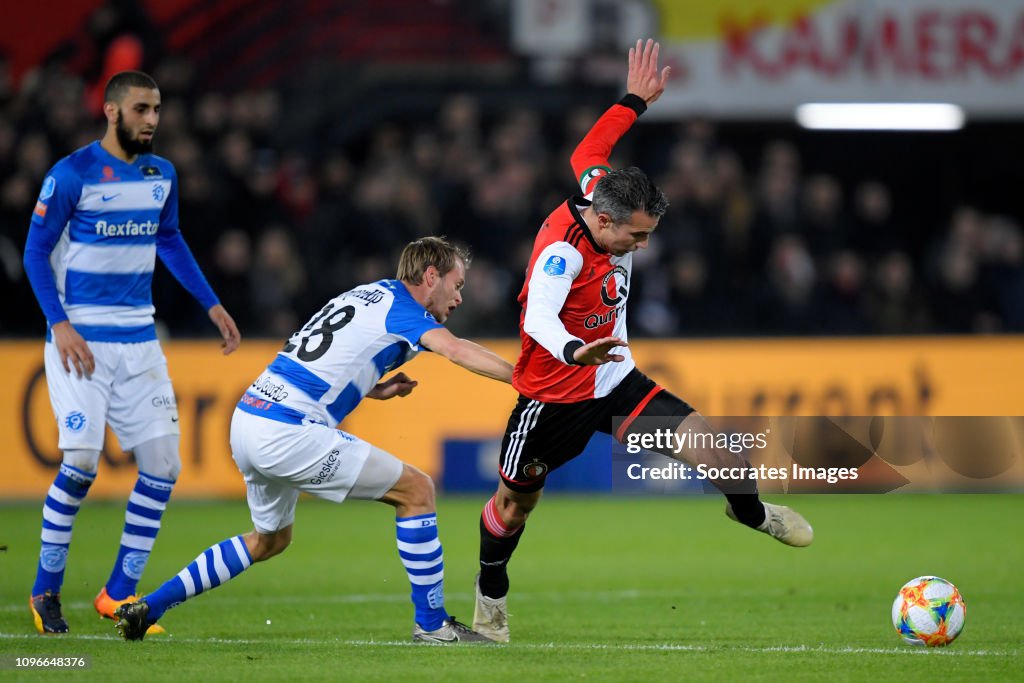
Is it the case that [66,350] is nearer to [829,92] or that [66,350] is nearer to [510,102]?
[510,102]

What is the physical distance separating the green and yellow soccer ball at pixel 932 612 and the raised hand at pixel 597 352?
1.82 m

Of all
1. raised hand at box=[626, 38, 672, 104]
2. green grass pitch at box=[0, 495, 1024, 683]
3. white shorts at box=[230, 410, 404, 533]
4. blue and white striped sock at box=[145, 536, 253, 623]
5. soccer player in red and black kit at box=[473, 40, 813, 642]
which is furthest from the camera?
raised hand at box=[626, 38, 672, 104]

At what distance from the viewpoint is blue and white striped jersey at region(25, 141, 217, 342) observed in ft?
24.8

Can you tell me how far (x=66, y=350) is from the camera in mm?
7480

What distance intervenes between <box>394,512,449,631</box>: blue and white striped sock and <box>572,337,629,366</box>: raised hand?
1.13 m

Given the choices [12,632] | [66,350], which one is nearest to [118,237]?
[66,350]

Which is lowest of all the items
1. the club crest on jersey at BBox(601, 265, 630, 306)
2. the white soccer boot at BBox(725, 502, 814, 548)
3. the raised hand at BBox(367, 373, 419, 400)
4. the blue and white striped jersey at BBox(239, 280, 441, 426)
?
the white soccer boot at BBox(725, 502, 814, 548)

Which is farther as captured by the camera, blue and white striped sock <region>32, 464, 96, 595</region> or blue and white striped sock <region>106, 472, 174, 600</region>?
blue and white striped sock <region>106, 472, 174, 600</region>

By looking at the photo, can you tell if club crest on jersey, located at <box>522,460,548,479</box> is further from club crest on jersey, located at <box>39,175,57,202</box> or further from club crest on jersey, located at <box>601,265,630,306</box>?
club crest on jersey, located at <box>39,175,57,202</box>

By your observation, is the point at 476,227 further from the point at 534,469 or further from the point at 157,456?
the point at 534,469

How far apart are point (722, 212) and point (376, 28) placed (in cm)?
536
